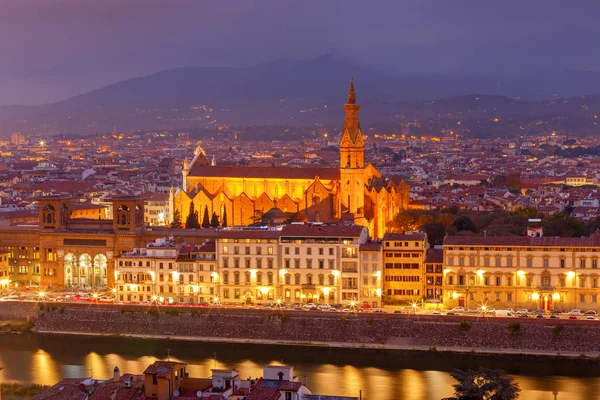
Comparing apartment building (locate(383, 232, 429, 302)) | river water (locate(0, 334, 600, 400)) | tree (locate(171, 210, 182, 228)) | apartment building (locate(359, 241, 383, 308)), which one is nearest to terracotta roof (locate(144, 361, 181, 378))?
river water (locate(0, 334, 600, 400))

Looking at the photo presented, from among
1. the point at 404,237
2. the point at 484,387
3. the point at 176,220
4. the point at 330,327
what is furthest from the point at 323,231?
the point at 484,387

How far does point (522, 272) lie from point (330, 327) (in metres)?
5.88

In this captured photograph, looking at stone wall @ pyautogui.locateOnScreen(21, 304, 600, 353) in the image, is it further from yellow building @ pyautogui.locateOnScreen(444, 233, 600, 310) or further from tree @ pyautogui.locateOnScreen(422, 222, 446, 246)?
tree @ pyautogui.locateOnScreen(422, 222, 446, 246)

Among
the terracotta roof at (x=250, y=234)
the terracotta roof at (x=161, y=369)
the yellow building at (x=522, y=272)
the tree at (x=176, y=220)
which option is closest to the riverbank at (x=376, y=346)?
the yellow building at (x=522, y=272)

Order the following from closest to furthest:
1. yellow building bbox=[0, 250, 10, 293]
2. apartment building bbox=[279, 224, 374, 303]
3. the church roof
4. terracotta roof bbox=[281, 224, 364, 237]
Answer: apartment building bbox=[279, 224, 374, 303]
terracotta roof bbox=[281, 224, 364, 237]
yellow building bbox=[0, 250, 10, 293]
the church roof

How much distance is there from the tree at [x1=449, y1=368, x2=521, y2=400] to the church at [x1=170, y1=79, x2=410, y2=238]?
21.1m

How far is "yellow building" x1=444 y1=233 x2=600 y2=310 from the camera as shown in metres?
33.9

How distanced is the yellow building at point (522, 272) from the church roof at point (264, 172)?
14.9 metres

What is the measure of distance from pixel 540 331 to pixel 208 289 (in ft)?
34.9

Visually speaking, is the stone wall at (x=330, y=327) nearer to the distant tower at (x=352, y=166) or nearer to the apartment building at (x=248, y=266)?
the apartment building at (x=248, y=266)

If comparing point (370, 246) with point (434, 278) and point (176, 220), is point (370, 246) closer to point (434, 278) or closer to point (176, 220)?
point (434, 278)

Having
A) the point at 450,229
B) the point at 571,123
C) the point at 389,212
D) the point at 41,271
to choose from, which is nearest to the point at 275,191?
the point at 389,212

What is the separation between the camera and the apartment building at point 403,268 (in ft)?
117

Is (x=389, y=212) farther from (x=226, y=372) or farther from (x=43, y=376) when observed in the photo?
(x=226, y=372)
